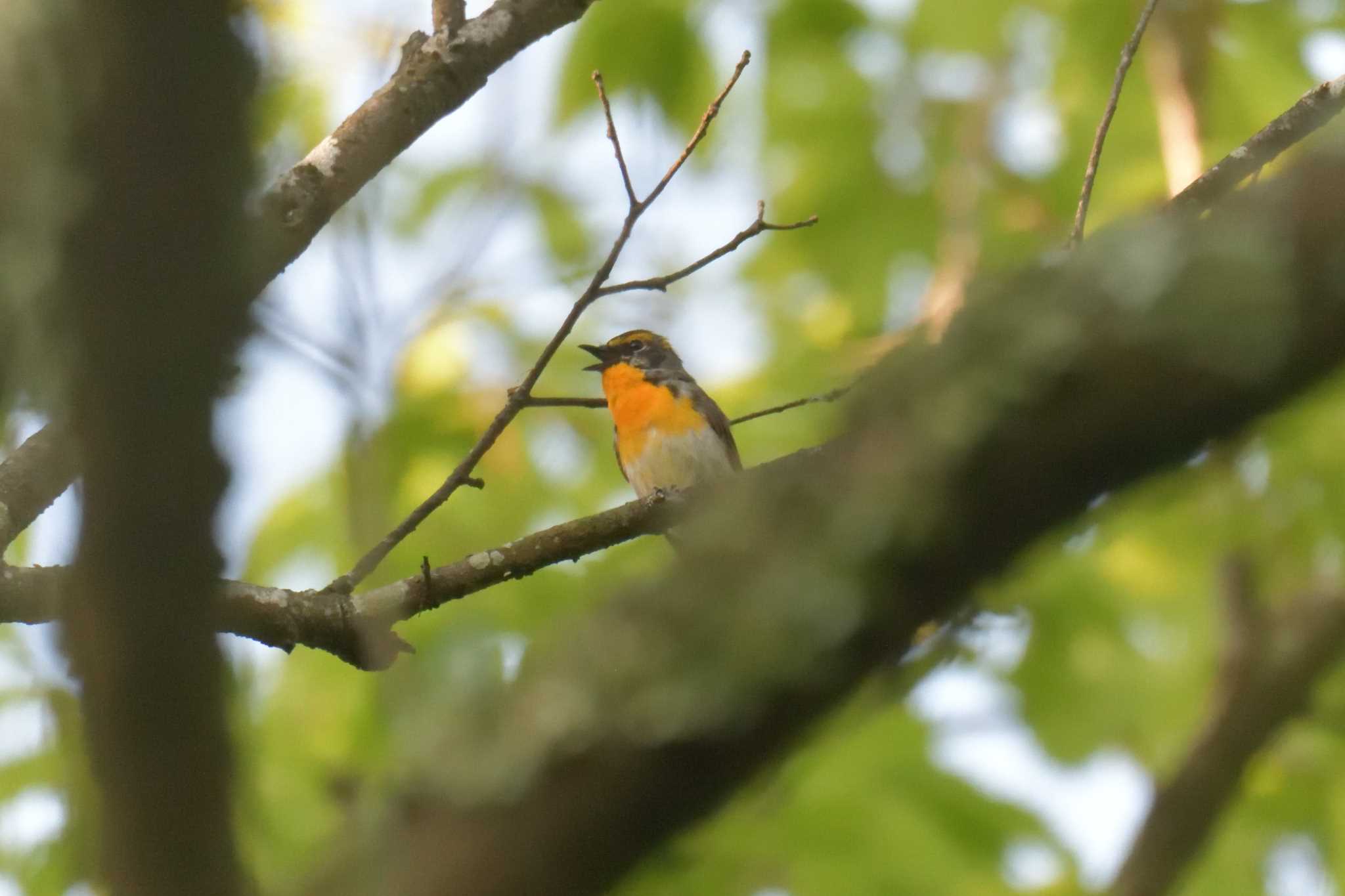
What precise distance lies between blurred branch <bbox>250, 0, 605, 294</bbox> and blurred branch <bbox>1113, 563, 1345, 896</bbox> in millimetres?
5351

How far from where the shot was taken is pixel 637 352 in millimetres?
9109

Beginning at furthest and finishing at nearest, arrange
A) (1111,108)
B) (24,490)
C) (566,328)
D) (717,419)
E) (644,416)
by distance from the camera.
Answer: (717,419) < (644,416) < (1111,108) < (566,328) < (24,490)

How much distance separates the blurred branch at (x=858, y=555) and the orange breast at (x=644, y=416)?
21.6ft

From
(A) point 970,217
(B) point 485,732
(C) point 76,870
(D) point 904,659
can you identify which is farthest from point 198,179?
(A) point 970,217

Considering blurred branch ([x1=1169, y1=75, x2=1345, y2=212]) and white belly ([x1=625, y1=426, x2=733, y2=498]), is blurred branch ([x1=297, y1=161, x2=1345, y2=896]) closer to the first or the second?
blurred branch ([x1=1169, y1=75, x2=1345, y2=212])

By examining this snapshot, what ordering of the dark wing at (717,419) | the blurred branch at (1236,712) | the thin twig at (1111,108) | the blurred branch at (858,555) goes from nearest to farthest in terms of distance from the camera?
the blurred branch at (858,555) < the thin twig at (1111,108) < the blurred branch at (1236,712) < the dark wing at (717,419)

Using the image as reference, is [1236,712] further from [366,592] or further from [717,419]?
[366,592]

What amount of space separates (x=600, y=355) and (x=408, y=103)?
180 inches

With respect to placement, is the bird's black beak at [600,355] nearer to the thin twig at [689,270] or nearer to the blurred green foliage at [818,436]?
the blurred green foliage at [818,436]

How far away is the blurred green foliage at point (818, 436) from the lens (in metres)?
6.16

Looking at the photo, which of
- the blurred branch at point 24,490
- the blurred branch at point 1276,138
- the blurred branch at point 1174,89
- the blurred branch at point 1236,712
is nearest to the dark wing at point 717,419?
the blurred branch at point 1174,89

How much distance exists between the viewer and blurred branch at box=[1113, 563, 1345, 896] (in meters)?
7.61

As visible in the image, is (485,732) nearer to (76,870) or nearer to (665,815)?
(665,815)

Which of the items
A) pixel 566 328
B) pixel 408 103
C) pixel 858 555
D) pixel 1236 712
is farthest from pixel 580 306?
pixel 1236 712
